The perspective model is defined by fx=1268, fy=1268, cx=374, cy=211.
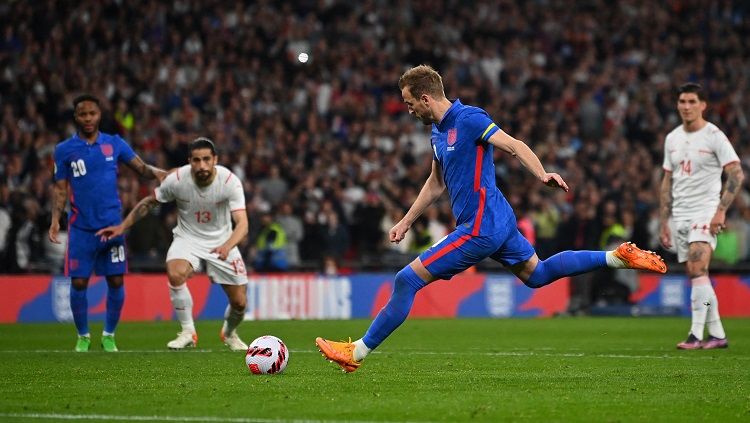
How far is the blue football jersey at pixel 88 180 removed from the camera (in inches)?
504

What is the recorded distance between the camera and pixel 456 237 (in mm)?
9297

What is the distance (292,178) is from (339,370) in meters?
14.0

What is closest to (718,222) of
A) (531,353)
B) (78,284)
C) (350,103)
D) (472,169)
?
(531,353)

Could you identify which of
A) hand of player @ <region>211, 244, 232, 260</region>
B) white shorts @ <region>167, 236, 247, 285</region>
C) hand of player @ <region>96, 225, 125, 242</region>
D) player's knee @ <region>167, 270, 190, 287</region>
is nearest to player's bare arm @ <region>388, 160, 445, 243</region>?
hand of player @ <region>211, 244, 232, 260</region>

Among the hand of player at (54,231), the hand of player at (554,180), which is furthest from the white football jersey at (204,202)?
the hand of player at (554,180)

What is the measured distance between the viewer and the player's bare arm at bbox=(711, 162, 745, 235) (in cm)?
1287

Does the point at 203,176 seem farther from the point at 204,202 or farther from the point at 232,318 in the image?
the point at 232,318

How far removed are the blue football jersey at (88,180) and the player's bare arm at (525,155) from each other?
16.9ft

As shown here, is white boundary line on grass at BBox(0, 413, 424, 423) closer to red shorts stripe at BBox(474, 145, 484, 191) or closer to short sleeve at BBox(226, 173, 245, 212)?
red shorts stripe at BBox(474, 145, 484, 191)

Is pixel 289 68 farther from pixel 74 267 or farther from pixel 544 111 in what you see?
pixel 74 267

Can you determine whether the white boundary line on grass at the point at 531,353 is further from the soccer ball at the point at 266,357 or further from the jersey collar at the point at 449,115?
the jersey collar at the point at 449,115

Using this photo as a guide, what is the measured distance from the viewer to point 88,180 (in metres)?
12.8

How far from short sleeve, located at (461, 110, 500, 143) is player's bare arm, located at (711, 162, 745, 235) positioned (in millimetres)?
4560

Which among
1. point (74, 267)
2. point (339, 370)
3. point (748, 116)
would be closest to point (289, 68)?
point (748, 116)
